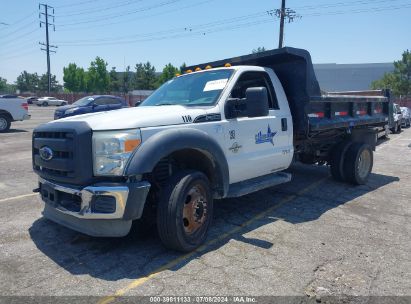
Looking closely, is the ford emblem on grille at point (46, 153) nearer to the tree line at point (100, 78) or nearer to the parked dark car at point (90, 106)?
the parked dark car at point (90, 106)

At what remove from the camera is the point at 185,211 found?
12.9 feet

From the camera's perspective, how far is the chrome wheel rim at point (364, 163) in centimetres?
720

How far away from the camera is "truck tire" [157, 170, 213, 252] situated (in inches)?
145

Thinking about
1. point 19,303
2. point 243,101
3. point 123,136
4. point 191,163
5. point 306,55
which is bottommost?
point 19,303

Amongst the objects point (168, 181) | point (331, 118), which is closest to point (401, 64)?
point (331, 118)

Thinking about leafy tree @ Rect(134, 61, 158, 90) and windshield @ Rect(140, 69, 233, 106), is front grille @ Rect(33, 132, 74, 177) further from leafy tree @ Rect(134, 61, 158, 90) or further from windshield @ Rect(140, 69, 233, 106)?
leafy tree @ Rect(134, 61, 158, 90)

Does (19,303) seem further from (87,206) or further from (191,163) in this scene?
(191,163)

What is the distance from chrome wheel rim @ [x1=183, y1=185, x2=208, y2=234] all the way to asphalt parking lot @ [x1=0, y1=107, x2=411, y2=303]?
0.28m

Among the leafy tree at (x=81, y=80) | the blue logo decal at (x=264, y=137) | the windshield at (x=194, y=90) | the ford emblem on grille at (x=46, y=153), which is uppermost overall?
the leafy tree at (x=81, y=80)

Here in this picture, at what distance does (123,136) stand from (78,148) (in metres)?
0.45

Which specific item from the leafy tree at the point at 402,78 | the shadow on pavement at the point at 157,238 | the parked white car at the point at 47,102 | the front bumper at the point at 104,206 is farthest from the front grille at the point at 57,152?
the leafy tree at the point at 402,78

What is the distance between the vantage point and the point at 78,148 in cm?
351

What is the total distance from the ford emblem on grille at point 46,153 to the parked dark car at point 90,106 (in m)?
13.7

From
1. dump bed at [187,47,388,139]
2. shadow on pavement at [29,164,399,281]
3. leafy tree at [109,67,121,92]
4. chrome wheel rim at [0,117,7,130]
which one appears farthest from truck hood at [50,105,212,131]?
leafy tree at [109,67,121,92]
